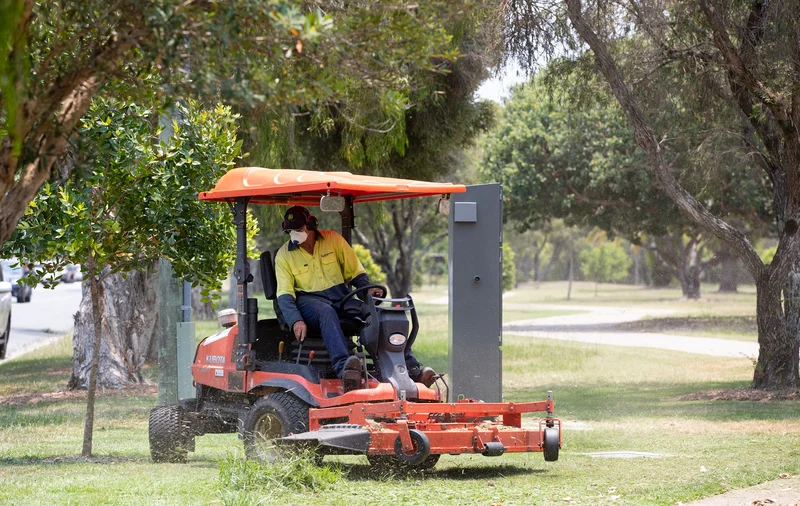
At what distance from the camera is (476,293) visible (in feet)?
41.3

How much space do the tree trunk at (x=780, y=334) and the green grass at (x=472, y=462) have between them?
1.09m

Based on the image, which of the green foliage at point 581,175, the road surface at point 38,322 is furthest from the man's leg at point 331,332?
the green foliage at point 581,175

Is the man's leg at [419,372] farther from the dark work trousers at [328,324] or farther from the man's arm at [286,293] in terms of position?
the man's arm at [286,293]

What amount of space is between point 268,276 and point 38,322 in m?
27.8

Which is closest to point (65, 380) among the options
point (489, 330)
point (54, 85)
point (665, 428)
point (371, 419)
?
point (489, 330)

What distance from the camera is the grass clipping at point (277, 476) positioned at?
307 inches

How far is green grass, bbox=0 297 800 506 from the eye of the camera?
7.82 metres

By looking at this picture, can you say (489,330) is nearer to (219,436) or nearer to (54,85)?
(219,436)

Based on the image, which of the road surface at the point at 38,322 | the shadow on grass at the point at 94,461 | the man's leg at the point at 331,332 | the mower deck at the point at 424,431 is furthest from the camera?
the road surface at the point at 38,322

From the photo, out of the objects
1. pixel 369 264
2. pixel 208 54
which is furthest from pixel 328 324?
pixel 369 264

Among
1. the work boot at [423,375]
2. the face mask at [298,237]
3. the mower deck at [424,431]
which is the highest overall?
the face mask at [298,237]

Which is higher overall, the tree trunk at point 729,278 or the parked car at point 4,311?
the tree trunk at point 729,278

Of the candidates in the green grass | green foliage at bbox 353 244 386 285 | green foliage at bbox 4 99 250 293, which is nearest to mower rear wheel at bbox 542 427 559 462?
the green grass

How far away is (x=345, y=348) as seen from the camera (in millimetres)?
8922
